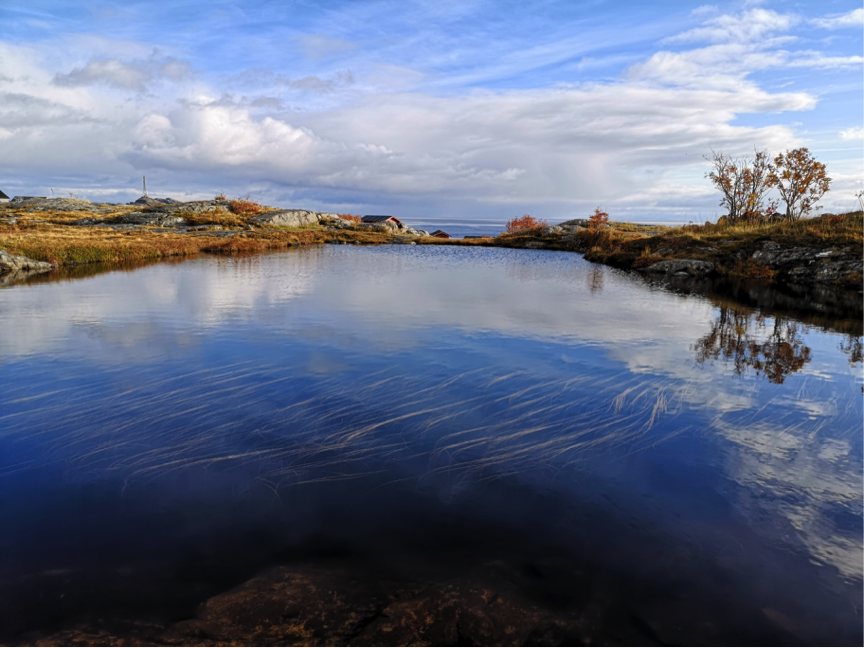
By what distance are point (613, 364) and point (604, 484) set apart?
625cm

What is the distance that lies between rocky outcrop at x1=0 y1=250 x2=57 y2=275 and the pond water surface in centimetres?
1930

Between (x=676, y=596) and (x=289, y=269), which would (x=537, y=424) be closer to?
(x=676, y=596)

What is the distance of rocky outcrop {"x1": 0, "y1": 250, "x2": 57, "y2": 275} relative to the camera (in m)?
30.0

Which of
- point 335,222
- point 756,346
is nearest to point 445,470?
point 756,346

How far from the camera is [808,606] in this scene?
4953 millimetres

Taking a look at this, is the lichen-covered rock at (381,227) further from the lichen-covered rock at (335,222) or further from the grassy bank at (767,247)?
the grassy bank at (767,247)

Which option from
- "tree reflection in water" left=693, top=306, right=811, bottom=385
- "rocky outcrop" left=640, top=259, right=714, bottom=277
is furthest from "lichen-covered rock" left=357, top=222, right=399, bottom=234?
"tree reflection in water" left=693, top=306, right=811, bottom=385

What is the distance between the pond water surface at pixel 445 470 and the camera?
5102mm

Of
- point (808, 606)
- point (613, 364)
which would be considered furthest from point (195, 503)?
point (613, 364)

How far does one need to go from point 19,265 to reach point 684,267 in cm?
4423

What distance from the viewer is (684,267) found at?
36656 mm

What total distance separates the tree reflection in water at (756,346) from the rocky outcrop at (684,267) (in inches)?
674

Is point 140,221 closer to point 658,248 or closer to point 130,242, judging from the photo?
point 130,242

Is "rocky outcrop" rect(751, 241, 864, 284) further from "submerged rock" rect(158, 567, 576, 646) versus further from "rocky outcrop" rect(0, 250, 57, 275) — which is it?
"rocky outcrop" rect(0, 250, 57, 275)
